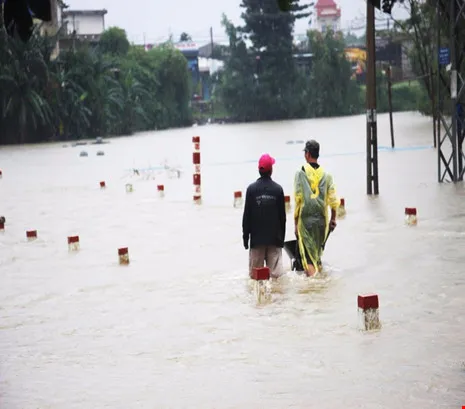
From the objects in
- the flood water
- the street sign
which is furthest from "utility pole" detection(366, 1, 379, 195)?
the street sign

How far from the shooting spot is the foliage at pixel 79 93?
5553 centimetres

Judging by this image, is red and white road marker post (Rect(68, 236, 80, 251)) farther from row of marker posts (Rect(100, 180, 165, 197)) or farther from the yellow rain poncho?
row of marker posts (Rect(100, 180, 165, 197))

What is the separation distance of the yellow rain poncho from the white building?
280 ft

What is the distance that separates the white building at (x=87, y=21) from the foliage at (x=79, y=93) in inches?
630

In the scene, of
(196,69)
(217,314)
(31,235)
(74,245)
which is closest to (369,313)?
(217,314)

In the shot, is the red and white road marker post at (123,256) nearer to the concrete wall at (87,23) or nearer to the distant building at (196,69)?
the concrete wall at (87,23)

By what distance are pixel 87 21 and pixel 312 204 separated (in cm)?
8814

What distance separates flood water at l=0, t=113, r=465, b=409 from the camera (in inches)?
A: 293

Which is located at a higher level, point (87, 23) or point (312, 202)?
point (87, 23)

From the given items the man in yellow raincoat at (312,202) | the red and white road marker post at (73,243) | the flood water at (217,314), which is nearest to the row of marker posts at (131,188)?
the flood water at (217,314)

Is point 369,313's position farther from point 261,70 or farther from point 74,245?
point 261,70

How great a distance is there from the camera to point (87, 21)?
316 ft

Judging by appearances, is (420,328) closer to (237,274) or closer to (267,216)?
(267,216)

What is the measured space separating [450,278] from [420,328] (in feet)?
8.39
